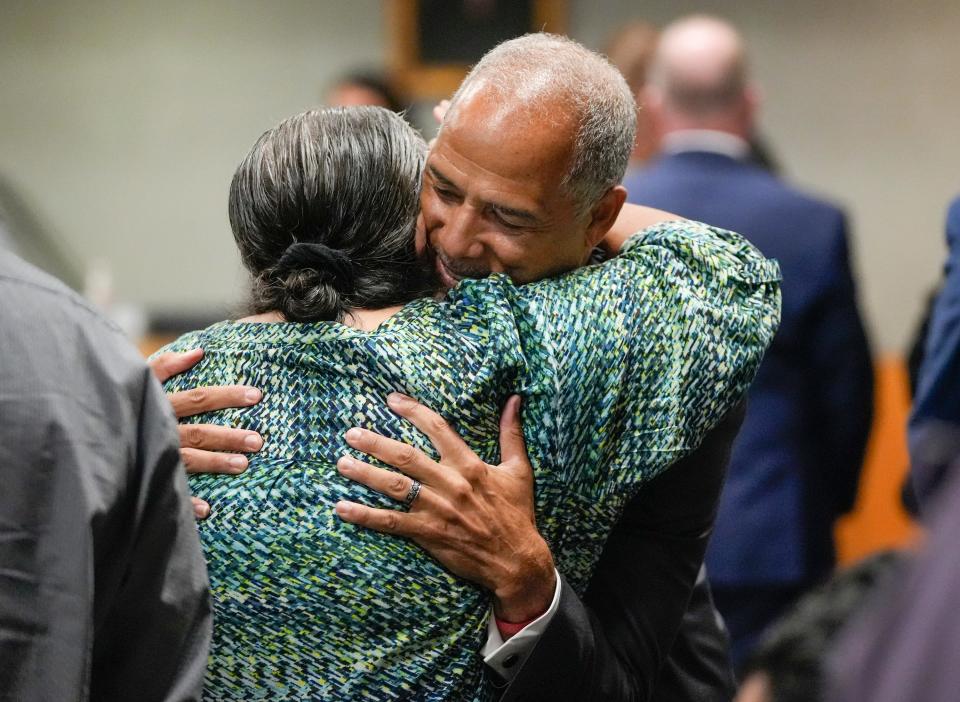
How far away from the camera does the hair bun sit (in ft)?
4.58

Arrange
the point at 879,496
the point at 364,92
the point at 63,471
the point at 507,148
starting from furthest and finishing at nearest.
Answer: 1. the point at 879,496
2. the point at 364,92
3. the point at 507,148
4. the point at 63,471

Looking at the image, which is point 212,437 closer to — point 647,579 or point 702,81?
point 647,579

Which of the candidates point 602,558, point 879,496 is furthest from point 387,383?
point 879,496

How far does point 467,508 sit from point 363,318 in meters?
0.23

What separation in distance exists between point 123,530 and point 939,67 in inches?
204

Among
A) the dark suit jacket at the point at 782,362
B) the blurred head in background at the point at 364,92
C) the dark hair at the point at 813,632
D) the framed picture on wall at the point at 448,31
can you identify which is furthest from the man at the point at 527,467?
the framed picture on wall at the point at 448,31

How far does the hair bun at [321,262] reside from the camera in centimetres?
139

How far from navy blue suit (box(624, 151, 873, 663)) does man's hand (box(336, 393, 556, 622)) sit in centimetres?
161

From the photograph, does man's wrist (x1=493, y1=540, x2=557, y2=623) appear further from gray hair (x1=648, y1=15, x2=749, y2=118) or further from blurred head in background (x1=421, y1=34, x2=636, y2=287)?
gray hair (x1=648, y1=15, x2=749, y2=118)

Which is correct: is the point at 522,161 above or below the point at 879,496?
above

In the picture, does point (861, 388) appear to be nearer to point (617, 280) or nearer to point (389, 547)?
point (617, 280)

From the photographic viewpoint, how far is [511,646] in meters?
1.37


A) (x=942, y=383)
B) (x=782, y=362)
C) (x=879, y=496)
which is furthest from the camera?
(x=879, y=496)

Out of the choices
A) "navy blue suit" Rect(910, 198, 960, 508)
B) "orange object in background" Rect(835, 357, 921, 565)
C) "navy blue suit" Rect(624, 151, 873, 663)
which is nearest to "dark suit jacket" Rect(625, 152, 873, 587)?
"navy blue suit" Rect(624, 151, 873, 663)
